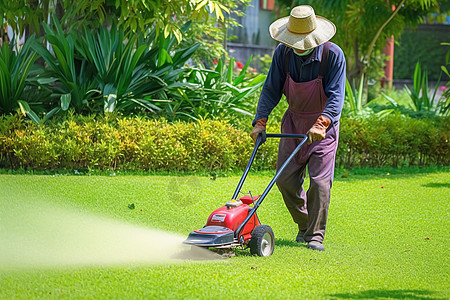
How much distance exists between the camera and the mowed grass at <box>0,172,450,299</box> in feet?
13.5

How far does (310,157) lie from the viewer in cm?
561

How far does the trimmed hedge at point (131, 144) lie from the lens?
828 cm

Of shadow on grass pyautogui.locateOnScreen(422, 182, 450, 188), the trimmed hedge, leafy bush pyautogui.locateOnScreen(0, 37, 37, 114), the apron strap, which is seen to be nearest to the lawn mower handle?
the apron strap

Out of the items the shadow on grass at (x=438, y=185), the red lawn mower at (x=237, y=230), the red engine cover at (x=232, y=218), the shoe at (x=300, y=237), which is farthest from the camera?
the shadow on grass at (x=438, y=185)

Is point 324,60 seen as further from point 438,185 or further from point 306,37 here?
point 438,185

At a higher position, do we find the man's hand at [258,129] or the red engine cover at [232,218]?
the man's hand at [258,129]

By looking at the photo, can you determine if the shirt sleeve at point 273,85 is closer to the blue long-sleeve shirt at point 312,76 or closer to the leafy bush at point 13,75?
the blue long-sleeve shirt at point 312,76

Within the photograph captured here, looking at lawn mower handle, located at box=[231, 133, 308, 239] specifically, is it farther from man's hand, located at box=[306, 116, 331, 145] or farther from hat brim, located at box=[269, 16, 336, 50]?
hat brim, located at box=[269, 16, 336, 50]

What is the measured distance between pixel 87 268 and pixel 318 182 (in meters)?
2.02

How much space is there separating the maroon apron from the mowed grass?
0.96 feet

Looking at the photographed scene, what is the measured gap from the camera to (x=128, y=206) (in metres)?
6.87

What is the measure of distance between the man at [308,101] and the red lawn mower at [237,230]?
1.33ft

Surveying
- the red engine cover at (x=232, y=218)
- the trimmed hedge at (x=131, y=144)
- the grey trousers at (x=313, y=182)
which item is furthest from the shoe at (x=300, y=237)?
the trimmed hedge at (x=131, y=144)

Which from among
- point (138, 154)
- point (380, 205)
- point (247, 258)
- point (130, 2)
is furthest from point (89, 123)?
point (247, 258)
